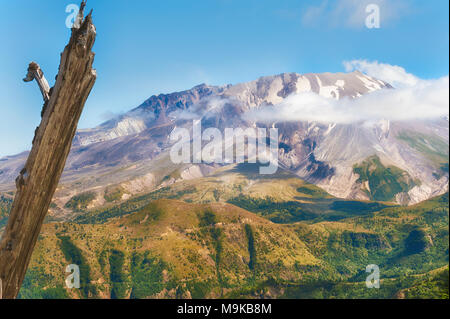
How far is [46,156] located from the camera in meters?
4.04

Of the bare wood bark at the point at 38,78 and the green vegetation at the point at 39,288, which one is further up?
the bare wood bark at the point at 38,78

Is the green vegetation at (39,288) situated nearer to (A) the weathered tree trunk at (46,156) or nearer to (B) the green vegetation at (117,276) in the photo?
(B) the green vegetation at (117,276)

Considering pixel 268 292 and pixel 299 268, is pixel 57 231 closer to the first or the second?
pixel 268 292

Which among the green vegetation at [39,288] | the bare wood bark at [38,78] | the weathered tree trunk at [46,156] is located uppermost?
the bare wood bark at [38,78]

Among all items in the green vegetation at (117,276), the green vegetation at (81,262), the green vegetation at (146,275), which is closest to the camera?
the green vegetation at (81,262)

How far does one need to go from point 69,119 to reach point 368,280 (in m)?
199

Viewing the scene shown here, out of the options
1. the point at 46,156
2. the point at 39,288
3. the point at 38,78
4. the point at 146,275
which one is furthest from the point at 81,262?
the point at 46,156

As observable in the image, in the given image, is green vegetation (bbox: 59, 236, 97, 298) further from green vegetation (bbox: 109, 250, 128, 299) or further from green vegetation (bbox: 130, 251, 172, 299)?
green vegetation (bbox: 130, 251, 172, 299)

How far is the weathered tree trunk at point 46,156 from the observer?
3.90 m

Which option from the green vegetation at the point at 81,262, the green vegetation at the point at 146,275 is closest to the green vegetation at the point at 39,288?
the green vegetation at the point at 81,262

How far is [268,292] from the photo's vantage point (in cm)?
16388

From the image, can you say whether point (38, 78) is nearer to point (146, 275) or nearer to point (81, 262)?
point (146, 275)

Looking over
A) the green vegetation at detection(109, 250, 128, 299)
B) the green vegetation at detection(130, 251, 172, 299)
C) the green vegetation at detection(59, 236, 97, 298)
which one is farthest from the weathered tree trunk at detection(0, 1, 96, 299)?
the green vegetation at detection(59, 236, 97, 298)

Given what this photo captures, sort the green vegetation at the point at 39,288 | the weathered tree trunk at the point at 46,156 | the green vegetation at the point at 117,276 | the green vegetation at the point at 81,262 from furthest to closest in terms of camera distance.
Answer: the green vegetation at the point at 117,276 → the green vegetation at the point at 81,262 → the green vegetation at the point at 39,288 → the weathered tree trunk at the point at 46,156
